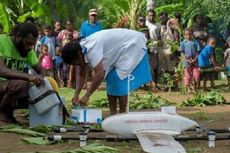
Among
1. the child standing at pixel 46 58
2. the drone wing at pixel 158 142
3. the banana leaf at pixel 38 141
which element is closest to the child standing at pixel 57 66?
the child standing at pixel 46 58

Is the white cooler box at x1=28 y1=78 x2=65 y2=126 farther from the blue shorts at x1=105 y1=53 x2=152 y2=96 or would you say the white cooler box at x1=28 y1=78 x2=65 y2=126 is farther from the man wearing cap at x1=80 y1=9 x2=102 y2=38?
the man wearing cap at x1=80 y1=9 x2=102 y2=38

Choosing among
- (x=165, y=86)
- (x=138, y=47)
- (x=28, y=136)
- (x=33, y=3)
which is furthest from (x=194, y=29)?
(x=28, y=136)

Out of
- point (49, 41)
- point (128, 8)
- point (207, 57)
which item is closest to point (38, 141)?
point (207, 57)

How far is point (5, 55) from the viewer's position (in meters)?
7.53

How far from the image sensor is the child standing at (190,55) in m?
14.0

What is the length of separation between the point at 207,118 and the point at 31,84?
2.52 meters

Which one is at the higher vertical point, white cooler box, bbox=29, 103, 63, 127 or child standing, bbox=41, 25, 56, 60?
child standing, bbox=41, 25, 56, 60

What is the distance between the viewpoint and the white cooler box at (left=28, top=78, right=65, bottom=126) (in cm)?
726

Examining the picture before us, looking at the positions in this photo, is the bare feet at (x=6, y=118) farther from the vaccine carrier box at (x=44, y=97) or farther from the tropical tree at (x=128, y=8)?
the tropical tree at (x=128, y=8)

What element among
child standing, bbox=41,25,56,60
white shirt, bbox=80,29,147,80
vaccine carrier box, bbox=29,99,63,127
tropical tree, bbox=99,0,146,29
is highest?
tropical tree, bbox=99,0,146,29

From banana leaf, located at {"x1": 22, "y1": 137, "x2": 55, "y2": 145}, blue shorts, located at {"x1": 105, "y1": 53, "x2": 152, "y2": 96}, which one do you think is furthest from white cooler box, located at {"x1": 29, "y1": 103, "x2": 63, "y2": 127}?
banana leaf, located at {"x1": 22, "y1": 137, "x2": 55, "y2": 145}

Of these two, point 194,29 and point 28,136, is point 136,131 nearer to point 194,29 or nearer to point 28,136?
point 28,136

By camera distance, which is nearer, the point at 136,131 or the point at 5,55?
the point at 136,131

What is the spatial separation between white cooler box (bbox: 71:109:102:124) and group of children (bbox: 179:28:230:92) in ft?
21.4
